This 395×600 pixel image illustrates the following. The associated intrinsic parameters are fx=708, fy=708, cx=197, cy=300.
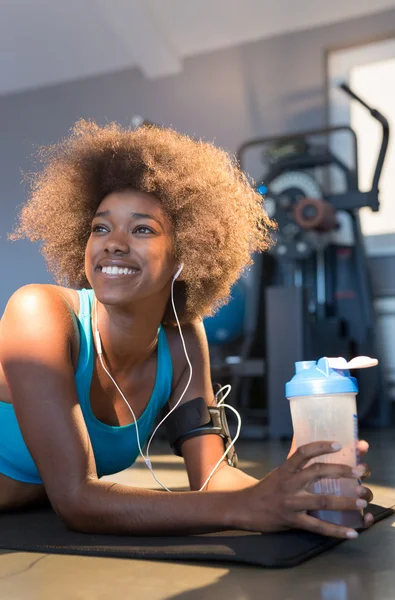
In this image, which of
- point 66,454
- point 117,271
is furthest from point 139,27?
point 66,454

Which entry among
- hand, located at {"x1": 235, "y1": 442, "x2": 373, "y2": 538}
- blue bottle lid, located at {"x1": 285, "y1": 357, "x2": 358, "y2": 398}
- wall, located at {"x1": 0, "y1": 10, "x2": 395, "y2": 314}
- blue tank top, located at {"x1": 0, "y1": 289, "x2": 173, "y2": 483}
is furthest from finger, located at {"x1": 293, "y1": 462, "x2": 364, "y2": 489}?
wall, located at {"x1": 0, "y1": 10, "x2": 395, "y2": 314}

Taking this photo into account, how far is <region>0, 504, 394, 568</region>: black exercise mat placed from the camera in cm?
112

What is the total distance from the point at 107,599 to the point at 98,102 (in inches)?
259

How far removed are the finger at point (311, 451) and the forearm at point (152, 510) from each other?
0.53ft

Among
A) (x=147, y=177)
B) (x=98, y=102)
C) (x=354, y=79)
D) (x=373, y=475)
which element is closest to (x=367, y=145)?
(x=354, y=79)

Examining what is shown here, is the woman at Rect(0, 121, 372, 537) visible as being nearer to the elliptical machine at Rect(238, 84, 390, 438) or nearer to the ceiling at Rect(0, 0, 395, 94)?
the elliptical machine at Rect(238, 84, 390, 438)

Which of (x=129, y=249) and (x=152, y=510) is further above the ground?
(x=129, y=249)

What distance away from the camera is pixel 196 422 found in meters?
1.65

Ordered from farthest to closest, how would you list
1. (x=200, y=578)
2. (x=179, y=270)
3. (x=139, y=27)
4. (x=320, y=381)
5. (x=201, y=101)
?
(x=201, y=101)
(x=139, y=27)
(x=179, y=270)
(x=320, y=381)
(x=200, y=578)

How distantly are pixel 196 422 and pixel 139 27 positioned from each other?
507 cm

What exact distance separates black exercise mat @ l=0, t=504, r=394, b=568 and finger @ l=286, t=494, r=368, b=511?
0.09 metres

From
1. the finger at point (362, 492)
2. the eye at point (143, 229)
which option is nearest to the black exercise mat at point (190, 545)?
the finger at point (362, 492)

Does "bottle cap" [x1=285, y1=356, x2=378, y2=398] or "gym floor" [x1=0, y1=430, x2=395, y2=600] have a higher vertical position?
"bottle cap" [x1=285, y1=356, x2=378, y2=398]

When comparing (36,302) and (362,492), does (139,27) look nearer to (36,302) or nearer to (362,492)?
(36,302)
